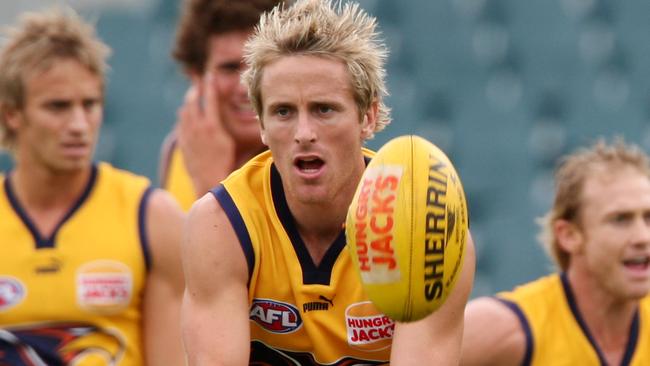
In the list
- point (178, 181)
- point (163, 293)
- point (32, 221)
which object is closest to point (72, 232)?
point (32, 221)

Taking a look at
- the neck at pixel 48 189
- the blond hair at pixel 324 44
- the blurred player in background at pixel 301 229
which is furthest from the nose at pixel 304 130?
the neck at pixel 48 189

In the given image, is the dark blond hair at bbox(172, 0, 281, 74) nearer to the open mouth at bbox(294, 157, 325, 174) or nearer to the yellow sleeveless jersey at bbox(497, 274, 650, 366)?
the yellow sleeveless jersey at bbox(497, 274, 650, 366)

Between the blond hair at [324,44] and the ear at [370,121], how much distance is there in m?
0.02

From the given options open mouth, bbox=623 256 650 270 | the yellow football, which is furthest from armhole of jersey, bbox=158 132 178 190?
the yellow football

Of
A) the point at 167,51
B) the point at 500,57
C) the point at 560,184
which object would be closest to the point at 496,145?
the point at 500,57

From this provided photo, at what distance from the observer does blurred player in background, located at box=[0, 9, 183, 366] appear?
5.52m

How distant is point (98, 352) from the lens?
5.53 metres

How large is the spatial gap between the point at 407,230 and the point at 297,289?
32.7 inches

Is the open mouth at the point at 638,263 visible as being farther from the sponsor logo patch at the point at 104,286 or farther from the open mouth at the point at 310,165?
the open mouth at the point at 310,165

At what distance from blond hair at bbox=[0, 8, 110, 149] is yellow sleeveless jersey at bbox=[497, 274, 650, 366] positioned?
211 centimetres

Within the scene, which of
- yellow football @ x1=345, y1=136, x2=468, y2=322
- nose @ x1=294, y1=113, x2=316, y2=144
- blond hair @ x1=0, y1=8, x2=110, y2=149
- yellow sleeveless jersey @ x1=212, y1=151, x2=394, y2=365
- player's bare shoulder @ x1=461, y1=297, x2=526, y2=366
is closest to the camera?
yellow football @ x1=345, y1=136, x2=468, y2=322

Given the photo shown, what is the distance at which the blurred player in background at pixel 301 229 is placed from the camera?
12.8ft

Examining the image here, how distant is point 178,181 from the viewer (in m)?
6.94

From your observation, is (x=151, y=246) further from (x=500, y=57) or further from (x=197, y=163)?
(x=500, y=57)
